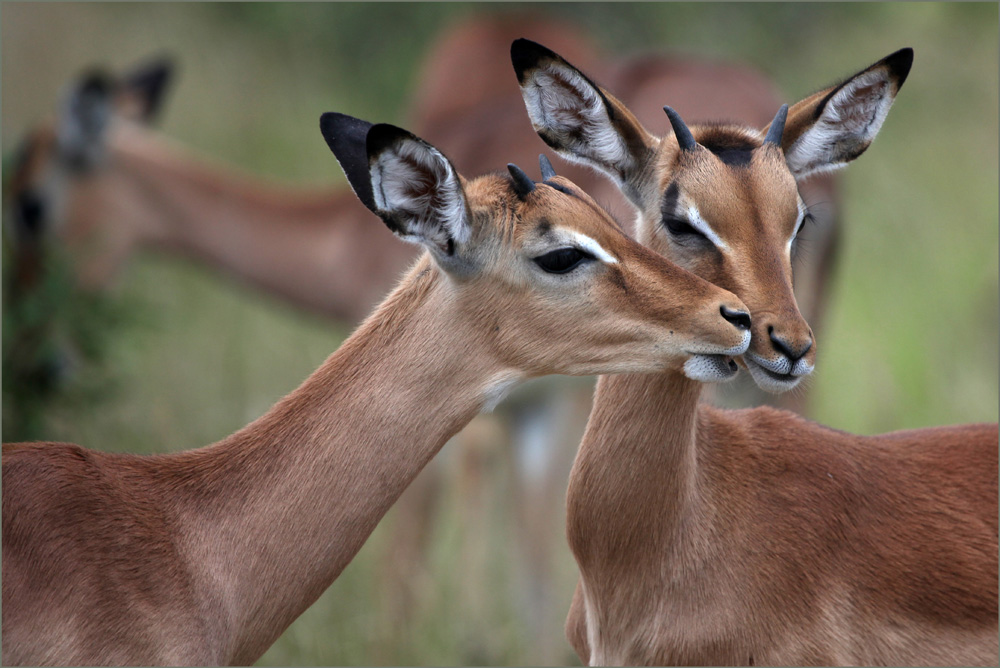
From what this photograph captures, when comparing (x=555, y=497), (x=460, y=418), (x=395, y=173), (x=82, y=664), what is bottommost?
(x=555, y=497)

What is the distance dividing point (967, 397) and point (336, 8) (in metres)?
9.79

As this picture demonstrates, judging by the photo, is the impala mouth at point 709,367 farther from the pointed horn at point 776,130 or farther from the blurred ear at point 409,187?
the pointed horn at point 776,130

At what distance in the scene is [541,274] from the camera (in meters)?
3.39

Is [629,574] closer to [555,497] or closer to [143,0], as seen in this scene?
[555,497]

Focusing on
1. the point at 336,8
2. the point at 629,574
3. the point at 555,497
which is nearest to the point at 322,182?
the point at 336,8

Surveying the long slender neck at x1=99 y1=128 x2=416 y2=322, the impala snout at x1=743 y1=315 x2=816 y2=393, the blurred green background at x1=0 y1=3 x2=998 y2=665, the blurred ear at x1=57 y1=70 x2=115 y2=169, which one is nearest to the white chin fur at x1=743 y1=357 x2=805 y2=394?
the impala snout at x1=743 y1=315 x2=816 y2=393

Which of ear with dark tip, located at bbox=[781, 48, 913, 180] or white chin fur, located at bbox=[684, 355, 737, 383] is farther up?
ear with dark tip, located at bbox=[781, 48, 913, 180]

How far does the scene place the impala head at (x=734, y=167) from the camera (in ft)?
11.2

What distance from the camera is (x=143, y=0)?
47.7 feet

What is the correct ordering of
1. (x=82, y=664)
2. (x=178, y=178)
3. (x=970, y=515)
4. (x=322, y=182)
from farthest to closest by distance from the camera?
(x=322, y=182) → (x=178, y=178) → (x=970, y=515) → (x=82, y=664)

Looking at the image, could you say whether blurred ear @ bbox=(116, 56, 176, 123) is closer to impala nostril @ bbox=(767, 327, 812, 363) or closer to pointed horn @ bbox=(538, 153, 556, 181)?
pointed horn @ bbox=(538, 153, 556, 181)

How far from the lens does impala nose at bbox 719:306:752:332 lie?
3234mm

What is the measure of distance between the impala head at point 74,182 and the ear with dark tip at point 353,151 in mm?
5299

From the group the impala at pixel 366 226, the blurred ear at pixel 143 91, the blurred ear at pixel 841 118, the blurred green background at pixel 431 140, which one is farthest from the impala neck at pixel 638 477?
the blurred ear at pixel 143 91
